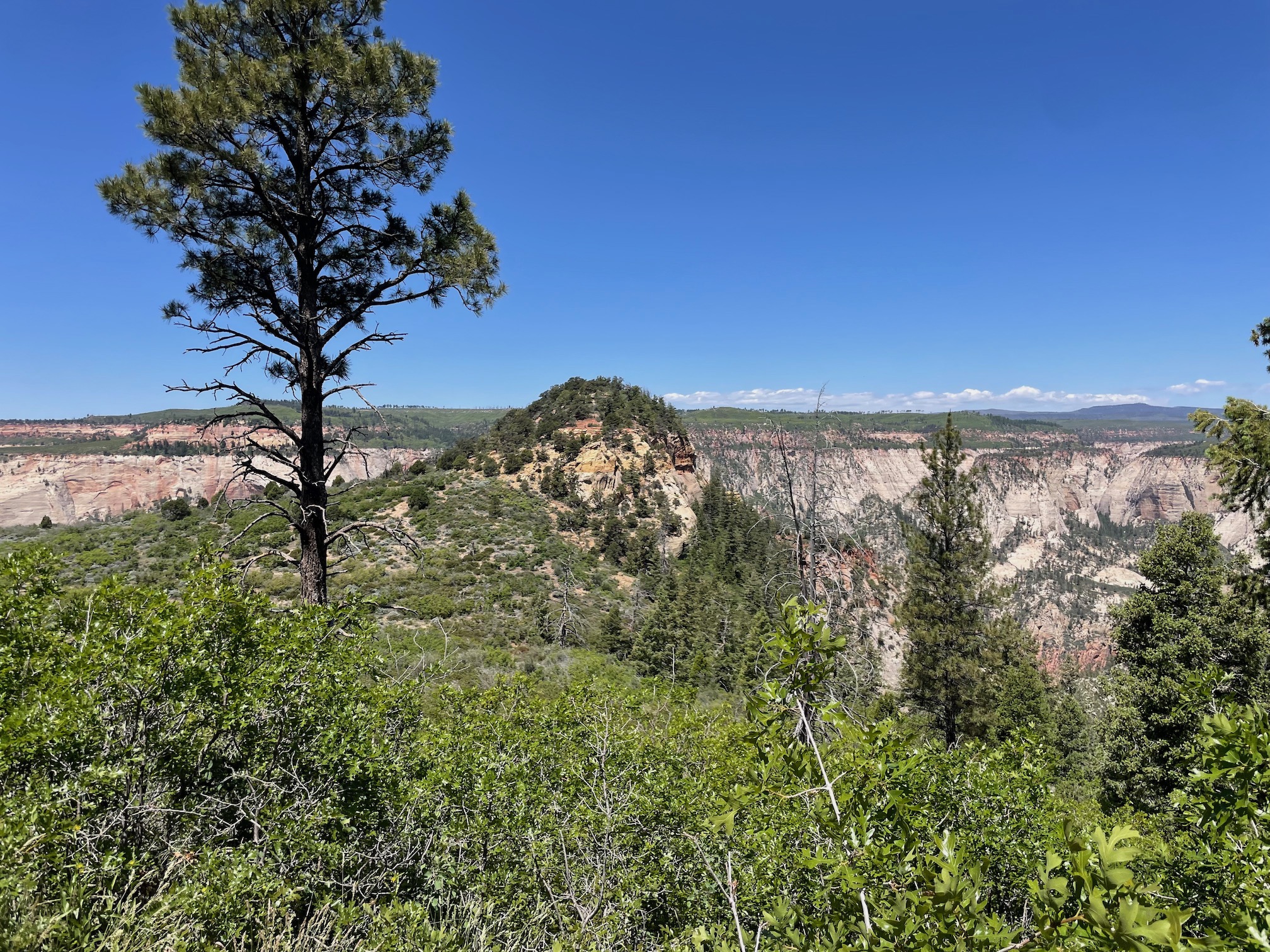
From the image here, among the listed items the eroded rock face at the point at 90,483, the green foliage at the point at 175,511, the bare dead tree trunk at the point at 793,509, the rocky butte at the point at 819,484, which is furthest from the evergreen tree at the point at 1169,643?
A: the eroded rock face at the point at 90,483

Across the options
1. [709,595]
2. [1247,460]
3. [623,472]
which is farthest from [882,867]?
[623,472]

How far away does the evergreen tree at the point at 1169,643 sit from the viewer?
13.1m

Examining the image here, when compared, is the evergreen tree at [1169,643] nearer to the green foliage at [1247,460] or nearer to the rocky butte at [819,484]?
the rocky butte at [819,484]

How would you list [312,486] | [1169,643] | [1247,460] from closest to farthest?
[312,486] < [1247,460] < [1169,643]

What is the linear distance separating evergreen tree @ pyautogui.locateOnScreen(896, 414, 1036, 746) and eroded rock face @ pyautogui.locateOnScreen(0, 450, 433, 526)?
272 ft

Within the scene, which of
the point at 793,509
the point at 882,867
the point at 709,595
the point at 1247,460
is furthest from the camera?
the point at 709,595

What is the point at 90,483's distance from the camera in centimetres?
10031

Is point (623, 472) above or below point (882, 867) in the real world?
below

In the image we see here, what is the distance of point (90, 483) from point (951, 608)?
136103 mm

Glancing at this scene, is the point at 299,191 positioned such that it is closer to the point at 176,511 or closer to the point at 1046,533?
the point at 176,511

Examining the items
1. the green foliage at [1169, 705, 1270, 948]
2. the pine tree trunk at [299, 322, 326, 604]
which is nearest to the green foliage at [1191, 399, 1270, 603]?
the green foliage at [1169, 705, 1270, 948]

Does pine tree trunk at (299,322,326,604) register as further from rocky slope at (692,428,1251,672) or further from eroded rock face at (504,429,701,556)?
rocky slope at (692,428,1251,672)

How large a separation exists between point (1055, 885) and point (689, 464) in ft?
195

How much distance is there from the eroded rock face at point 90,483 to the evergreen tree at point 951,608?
3261 inches
